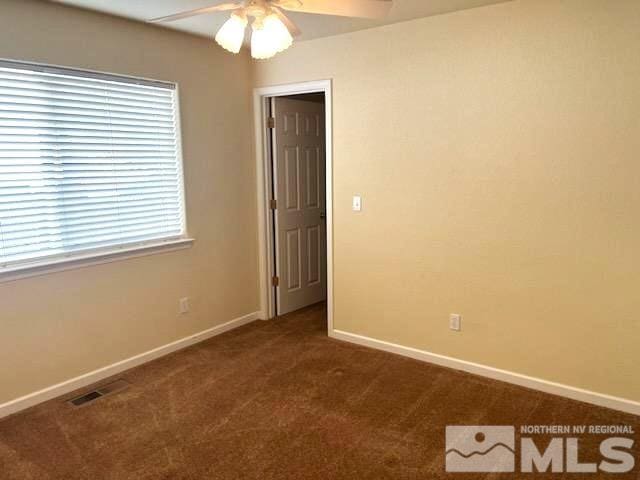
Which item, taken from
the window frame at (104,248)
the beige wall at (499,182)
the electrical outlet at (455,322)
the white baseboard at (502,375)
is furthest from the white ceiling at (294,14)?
the white baseboard at (502,375)

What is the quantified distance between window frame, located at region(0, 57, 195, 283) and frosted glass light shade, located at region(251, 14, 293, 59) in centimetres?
162

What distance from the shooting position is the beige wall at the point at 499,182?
2.63 meters

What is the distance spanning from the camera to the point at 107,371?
3303 millimetres

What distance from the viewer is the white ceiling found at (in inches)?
110

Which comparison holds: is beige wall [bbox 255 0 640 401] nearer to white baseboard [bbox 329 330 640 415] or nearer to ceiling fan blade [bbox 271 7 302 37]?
white baseboard [bbox 329 330 640 415]

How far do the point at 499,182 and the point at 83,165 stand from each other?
8.66ft

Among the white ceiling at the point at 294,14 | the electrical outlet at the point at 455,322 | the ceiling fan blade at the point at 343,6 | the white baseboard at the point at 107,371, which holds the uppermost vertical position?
the white ceiling at the point at 294,14

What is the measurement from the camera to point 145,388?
124 inches

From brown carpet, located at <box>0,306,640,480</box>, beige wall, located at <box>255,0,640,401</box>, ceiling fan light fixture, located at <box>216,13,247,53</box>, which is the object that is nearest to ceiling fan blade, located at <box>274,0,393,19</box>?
ceiling fan light fixture, located at <box>216,13,247,53</box>

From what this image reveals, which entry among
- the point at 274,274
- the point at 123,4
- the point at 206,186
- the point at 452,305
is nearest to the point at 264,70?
the point at 206,186

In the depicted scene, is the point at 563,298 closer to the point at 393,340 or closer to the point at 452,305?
the point at 452,305

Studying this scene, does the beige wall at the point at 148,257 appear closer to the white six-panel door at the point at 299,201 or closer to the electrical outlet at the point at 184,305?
the electrical outlet at the point at 184,305

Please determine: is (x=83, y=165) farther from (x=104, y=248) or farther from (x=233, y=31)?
(x=233, y=31)

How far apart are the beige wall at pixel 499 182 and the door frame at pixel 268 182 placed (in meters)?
0.08
